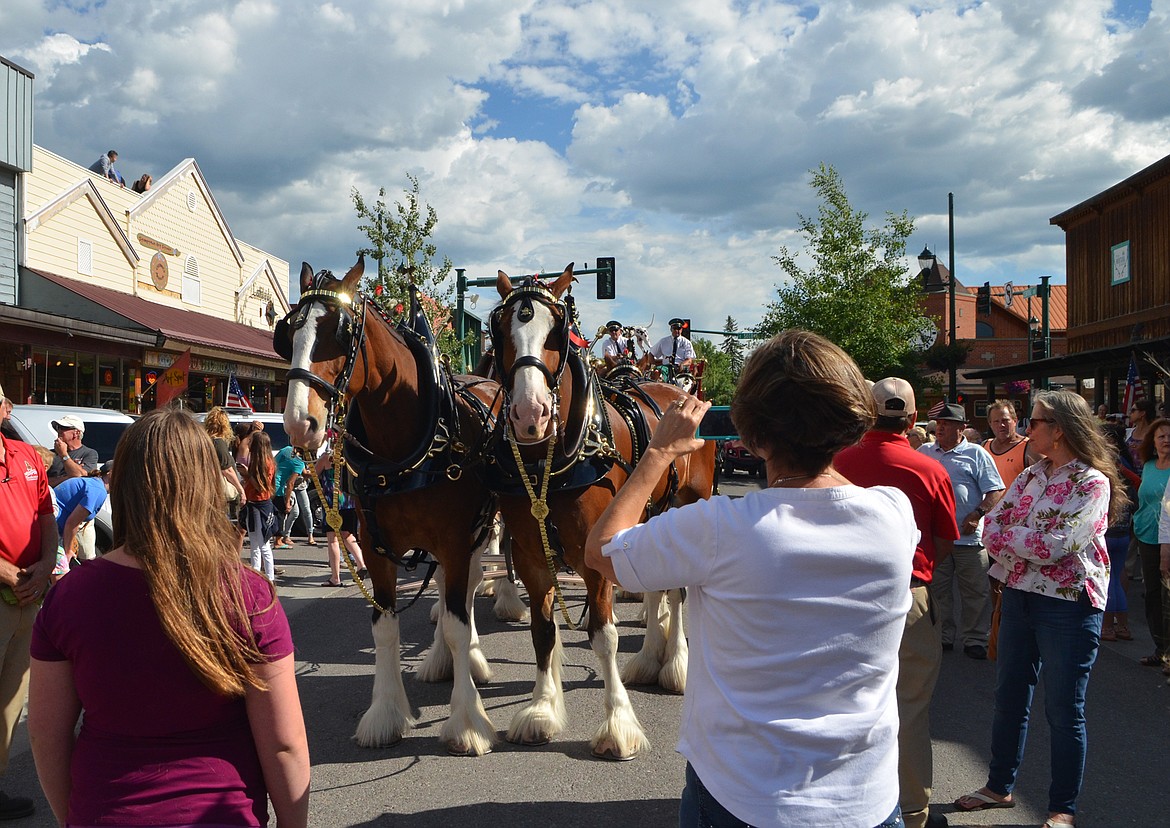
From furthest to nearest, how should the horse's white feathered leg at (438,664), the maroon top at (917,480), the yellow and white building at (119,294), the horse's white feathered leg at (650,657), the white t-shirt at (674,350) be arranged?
the yellow and white building at (119,294) → the white t-shirt at (674,350) → the horse's white feathered leg at (438,664) → the horse's white feathered leg at (650,657) → the maroon top at (917,480)

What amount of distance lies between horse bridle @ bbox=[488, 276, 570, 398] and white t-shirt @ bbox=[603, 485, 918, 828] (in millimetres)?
2381

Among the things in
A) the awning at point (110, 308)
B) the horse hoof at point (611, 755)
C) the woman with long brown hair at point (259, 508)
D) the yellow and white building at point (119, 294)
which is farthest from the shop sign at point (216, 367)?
the horse hoof at point (611, 755)

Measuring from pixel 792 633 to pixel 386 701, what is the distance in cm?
354

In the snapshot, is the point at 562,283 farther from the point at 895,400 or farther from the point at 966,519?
the point at 966,519

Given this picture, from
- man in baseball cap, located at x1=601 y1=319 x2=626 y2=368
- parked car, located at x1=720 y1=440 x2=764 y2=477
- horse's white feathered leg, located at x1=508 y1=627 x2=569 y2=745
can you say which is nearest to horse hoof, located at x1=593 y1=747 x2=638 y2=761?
horse's white feathered leg, located at x1=508 y1=627 x2=569 y2=745

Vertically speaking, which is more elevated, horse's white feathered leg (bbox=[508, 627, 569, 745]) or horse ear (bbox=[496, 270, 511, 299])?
horse ear (bbox=[496, 270, 511, 299])

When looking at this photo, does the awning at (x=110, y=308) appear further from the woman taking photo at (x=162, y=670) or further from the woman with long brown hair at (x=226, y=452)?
the woman taking photo at (x=162, y=670)

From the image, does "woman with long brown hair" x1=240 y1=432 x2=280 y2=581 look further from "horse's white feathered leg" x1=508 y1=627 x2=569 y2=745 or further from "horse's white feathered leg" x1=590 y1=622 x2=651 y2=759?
"horse's white feathered leg" x1=590 y1=622 x2=651 y2=759

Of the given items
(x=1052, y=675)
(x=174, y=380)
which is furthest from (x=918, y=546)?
(x=174, y=380)

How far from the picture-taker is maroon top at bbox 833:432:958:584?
10.7 ft

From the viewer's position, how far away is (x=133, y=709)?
170cm

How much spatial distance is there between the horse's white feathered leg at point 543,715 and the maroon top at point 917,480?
2.19 m

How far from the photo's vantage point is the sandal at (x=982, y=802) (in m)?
3.82

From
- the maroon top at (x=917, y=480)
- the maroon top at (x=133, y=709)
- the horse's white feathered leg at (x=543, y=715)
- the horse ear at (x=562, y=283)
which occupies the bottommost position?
the horse's white feathered leg at (x=543, y=715)
